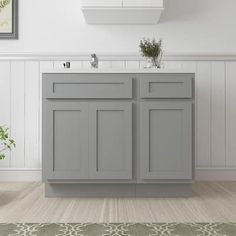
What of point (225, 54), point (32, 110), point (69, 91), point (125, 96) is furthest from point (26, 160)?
point (225, 54)

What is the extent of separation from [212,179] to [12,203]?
1.61 m

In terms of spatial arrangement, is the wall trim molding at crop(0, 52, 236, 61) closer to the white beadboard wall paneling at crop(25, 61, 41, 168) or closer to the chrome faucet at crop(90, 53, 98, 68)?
the white beadboard wall paneling at crop(25, 61, 41, 168)

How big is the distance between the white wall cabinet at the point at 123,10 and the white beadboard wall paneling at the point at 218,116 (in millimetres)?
683

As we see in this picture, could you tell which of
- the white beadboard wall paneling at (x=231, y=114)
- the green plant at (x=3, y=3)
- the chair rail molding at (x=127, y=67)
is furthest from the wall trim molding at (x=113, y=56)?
the green plant at (x=3, y=3)

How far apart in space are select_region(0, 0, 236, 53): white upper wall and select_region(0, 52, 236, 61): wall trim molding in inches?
1.5

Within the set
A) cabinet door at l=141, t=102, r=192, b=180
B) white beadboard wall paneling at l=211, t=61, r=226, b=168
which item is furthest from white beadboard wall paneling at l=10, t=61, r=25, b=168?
white beadboard wall paneling at l=211, t=61, r=226, b=168

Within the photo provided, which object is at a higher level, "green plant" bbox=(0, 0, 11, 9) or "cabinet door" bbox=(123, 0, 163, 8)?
"green plant" bbox=(0, 0, 11, 9)

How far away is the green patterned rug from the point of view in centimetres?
156

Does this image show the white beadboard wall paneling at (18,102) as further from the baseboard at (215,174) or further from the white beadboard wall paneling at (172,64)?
the baseboard at (215,174)

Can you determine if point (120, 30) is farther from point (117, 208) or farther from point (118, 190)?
point (117, 208)

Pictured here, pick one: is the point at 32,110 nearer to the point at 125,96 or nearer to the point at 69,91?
the point at 69,91

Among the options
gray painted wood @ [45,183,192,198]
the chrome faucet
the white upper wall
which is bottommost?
gray painted wood @ [45,183,192,198]

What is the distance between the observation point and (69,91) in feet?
7.24

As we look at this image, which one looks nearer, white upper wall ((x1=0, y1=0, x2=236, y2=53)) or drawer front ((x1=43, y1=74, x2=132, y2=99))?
drawer front ((x1=43, y1=74, x2=132, y2=99))
